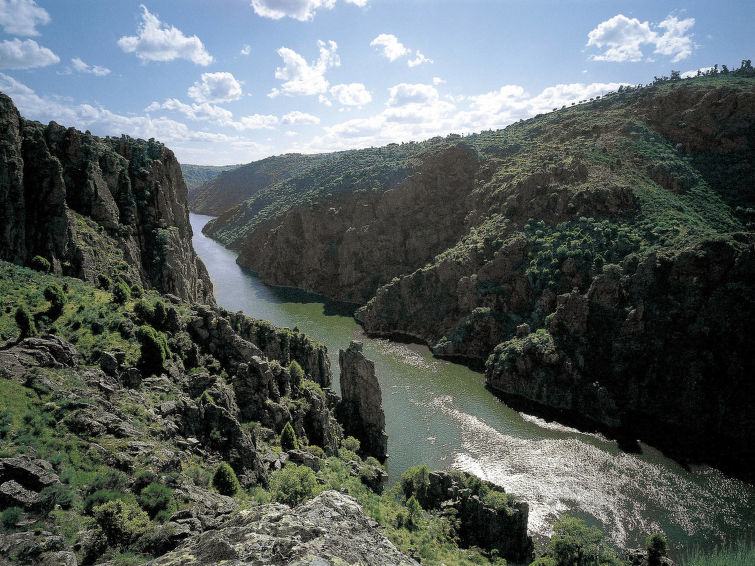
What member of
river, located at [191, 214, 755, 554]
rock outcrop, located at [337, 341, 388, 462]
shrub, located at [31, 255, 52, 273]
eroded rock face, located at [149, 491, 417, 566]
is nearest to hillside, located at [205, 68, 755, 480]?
river, located at [191, 214, 755, 554]

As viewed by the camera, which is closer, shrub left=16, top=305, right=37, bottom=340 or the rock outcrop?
shrub left=16, top=305, right=37, bottom=340

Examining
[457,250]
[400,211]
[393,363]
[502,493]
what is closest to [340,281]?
[400,211]

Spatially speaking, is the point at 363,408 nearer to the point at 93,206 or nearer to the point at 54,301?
the point at 54,301

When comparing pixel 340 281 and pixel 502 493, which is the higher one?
pixel 340 281

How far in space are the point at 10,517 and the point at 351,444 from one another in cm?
2994

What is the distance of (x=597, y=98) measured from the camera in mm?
Answer: 108688

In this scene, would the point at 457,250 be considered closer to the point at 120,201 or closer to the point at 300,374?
the point at 300,374

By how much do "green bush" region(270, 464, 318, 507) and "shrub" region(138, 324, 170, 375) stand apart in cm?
898

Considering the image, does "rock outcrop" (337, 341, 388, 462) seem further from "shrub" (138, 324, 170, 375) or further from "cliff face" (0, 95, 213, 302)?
"cliff face" (0, 95, 213, 302)

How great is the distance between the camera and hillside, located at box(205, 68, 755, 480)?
156ft

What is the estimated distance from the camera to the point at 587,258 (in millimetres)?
58344

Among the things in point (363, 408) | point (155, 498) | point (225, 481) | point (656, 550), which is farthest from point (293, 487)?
point (656, 550)

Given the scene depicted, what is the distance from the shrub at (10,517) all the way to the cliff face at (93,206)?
2902 centimetres

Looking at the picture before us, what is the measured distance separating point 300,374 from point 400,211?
2534 inches
